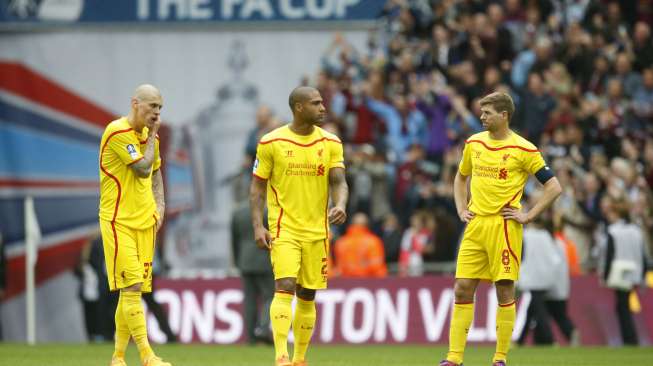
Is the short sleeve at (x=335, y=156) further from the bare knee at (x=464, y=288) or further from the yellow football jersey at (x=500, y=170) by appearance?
the bare knee at (x=464, y=288)

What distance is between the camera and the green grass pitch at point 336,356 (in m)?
14.4

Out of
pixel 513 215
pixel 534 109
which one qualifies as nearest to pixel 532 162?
pixel 513 215

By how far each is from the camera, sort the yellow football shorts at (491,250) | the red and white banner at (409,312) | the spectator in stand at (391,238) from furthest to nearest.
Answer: the spectator in stand at (391,238), the red and white banner at (409,312), the yellow football shorts at (491,250)

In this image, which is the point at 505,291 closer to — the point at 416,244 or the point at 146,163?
the point at 146,163

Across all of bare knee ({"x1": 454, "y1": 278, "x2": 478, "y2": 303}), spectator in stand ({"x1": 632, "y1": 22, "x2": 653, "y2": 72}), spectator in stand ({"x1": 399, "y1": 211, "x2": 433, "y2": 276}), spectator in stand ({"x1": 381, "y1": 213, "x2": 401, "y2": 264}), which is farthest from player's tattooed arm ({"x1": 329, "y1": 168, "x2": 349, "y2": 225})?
spectator in stand ({"x1": 632, "y1": 22, "x2": 653, "y2": 72})

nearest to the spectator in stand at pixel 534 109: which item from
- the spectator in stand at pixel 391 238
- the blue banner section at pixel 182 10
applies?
the spectator in stand at pixel 391 238

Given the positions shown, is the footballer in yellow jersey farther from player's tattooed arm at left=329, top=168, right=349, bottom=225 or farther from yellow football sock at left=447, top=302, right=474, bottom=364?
player's tattooed arm at left=329, top=168, right=349, bottom=225

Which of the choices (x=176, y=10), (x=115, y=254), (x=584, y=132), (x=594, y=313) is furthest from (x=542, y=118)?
(x=115, y=254)

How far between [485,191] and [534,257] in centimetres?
695

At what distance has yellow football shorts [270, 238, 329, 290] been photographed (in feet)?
38.6

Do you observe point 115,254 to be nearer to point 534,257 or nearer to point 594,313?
point 534,257

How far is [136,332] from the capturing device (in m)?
11.7

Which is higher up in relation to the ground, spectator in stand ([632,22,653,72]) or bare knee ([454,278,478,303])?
spectator in stand ([632,22,653,72])

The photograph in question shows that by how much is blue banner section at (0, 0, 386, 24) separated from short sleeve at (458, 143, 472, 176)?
35.2 ft
